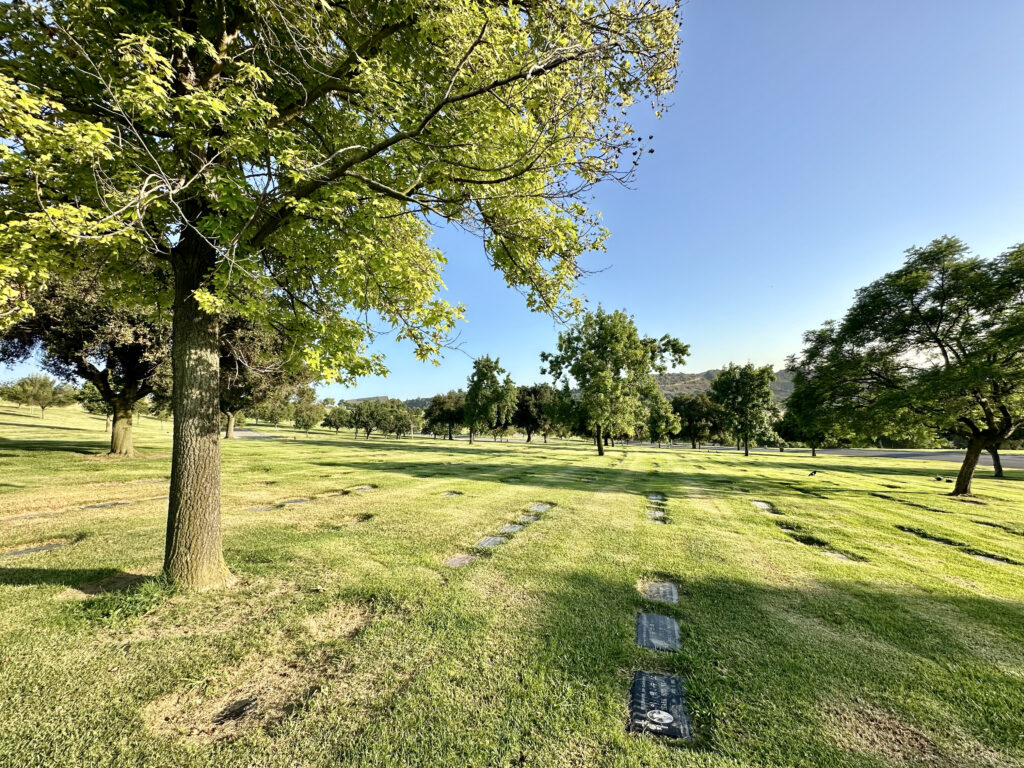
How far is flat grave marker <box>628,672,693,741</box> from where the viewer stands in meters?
2.62

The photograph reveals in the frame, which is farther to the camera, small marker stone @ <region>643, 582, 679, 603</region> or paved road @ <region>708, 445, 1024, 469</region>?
paved road @ <region>708, 445, 1024, 469</region>

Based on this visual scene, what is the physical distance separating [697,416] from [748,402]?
20.5 m

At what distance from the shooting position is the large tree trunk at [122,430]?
16.9m

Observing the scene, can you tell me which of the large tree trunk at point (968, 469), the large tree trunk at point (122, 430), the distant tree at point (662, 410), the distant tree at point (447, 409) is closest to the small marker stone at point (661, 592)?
the large tree trunk at point (968, 469)

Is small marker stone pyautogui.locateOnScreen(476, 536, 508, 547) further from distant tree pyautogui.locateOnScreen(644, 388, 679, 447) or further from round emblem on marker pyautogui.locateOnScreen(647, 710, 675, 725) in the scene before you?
distant tree pyautogui.locateOnScreen(644, 388, 679, 447)

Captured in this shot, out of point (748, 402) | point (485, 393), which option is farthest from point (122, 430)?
point (748, 402)

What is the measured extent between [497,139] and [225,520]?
7.97 metres

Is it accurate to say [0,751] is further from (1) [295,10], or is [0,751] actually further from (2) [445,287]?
(1) [295,10]

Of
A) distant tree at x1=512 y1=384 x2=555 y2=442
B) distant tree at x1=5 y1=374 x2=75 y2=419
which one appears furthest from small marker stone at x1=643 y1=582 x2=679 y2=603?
distant tree at x1=5 y1=374 x2=75 y2=419

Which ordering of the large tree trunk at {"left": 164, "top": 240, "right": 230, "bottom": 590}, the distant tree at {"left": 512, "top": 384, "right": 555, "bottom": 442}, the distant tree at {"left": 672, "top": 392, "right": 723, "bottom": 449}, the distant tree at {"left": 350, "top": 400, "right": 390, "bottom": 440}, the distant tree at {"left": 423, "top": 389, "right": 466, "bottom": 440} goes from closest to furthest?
the large tree trunk at {"left": 164, "top": 240, "right": 230, "bottom": 590}, the distant tree at {"left": 423, "top": 389, "right": 466, "bottom": 440}, the distant tree at {"left": 672, "top": 392, "right": 723, "bottom": 449}, the distant tree at {"left": 512, "top": 384, "right": 555, "bottom": 442}, the distant tree at {"left": 350, "top": 400, "right": 390, "bottom": 440}

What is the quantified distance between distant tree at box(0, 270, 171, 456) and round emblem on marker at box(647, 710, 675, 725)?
16.6 m

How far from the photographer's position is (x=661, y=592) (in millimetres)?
4777

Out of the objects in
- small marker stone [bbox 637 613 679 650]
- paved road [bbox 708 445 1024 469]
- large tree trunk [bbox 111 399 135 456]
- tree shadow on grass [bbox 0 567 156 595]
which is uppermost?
large tree trunk [bbox 111 399 135 456]

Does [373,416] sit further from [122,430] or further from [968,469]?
[968,469]
